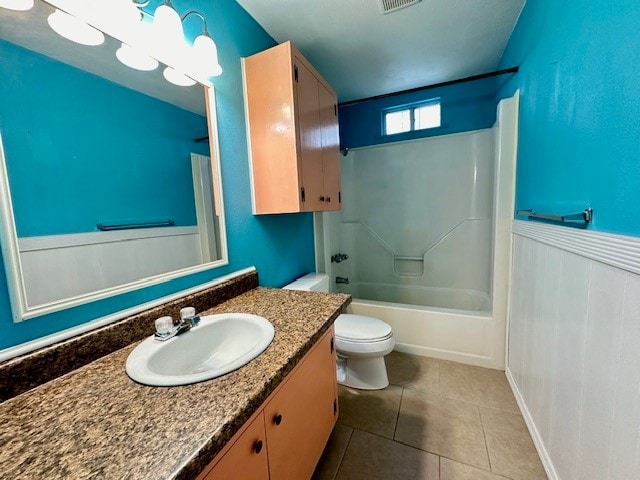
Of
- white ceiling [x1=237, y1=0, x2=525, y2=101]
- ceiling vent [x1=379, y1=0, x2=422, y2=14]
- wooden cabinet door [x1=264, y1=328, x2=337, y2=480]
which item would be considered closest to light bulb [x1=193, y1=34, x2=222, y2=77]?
white ceiling [x1=237, y1=0, x2=525, y2=101]

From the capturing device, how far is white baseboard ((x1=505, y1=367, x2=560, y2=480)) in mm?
1095

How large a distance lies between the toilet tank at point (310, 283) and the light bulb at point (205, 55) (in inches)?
50.2

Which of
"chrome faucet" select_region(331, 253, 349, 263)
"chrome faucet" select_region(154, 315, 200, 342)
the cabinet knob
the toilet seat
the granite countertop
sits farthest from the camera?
"chrome faucet" select_region(331, 253, 349, 263)

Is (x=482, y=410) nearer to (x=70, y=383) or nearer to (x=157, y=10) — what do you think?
(x=70, y=383)

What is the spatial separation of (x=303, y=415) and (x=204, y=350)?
17.3 inches

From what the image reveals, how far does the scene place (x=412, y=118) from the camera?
276 centimetres

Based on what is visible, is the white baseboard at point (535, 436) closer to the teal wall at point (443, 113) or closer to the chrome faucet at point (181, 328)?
the chrome faucet at point (181, 328)

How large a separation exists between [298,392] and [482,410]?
1293 millimetres

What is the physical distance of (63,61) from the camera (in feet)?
2.50

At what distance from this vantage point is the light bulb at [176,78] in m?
1.08

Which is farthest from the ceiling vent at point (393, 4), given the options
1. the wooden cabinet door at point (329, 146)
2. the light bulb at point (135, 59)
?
the light bulb at point (135, 59)

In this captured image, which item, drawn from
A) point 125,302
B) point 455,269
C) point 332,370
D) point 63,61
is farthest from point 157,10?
point 455,269

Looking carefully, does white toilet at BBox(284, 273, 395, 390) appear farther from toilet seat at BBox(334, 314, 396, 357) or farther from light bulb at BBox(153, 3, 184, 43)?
light bulb at BBox(153, 3, 184, 43)

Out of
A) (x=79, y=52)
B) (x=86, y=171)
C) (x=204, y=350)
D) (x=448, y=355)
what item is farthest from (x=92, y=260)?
(x=448, y=355)
